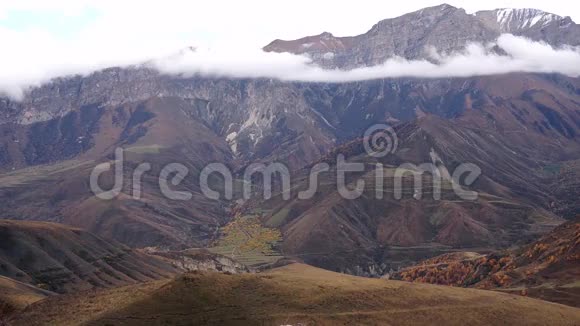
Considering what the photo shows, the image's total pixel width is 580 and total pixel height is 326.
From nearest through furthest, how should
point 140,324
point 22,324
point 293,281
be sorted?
point 140,324
point 22,324
point 293,281

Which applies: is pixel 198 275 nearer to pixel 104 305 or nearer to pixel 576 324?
pixel 104 305

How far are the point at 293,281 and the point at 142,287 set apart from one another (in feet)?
135

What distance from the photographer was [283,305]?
17550cm

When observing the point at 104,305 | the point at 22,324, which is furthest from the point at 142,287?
the point at 22,324

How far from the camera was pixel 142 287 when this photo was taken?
653 ft

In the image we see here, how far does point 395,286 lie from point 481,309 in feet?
75.3

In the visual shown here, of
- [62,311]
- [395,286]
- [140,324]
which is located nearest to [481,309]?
[395,286]

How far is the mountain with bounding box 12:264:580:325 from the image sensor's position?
169m

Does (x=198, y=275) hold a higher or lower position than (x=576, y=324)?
higher

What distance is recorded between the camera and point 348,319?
170 meters

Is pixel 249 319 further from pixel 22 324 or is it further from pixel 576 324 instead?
pixel 576 324

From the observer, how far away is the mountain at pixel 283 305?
169 meters

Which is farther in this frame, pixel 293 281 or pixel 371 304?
pixel 293 281

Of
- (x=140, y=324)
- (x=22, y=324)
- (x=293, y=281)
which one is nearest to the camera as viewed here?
(x=140, y=324)
